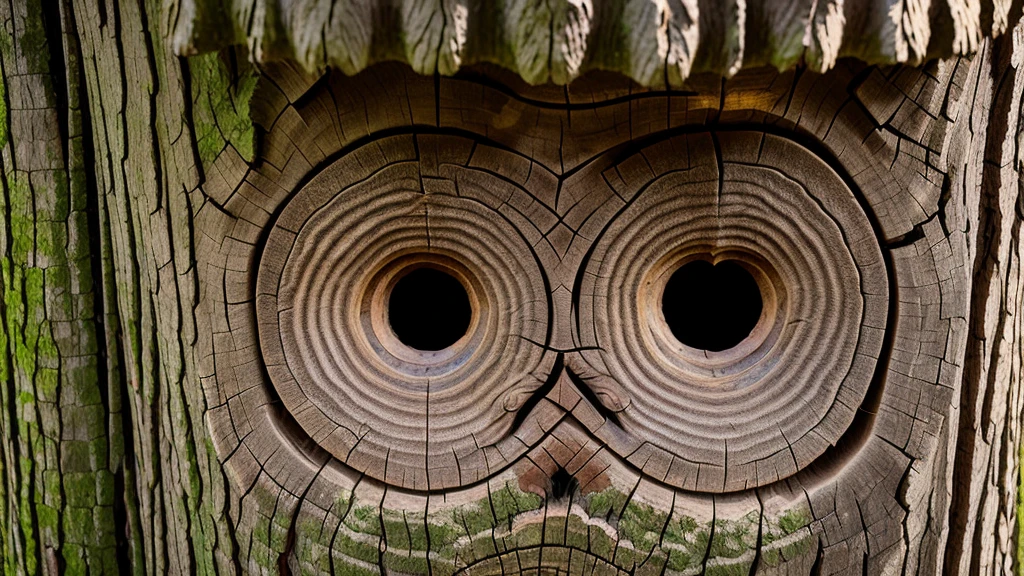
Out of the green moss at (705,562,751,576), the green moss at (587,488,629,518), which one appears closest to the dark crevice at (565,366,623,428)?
the green moss at (587,488,629,518)

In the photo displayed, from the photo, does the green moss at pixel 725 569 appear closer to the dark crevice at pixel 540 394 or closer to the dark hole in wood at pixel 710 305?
the dark crevice at pixel 540 394

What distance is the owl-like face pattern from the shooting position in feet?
5.20

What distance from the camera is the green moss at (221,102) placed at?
1.56 m

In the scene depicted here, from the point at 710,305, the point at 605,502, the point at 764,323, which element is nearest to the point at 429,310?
the point at 710,305

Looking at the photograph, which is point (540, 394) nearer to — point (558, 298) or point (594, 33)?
point (558, 298)

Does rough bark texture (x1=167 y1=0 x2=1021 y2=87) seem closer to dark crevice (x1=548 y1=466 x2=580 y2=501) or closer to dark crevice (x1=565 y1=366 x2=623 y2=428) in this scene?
dark crevice (x1=565 y1=366 x2=623 y2=428)

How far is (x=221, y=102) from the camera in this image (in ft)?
5.27

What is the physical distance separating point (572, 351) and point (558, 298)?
0.39 feet

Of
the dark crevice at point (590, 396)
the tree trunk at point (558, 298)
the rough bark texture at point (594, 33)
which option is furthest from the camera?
the dark crevice at point (590, 396)

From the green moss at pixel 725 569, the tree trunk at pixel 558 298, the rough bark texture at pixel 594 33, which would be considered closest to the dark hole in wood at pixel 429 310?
the tree trunk at pixel 558 298

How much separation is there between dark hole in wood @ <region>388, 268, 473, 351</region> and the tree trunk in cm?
67

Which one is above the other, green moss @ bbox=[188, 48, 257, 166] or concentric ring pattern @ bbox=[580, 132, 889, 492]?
green moss @ bbox=[188, 48, 257, 166]

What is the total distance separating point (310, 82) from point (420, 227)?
0.36 metres

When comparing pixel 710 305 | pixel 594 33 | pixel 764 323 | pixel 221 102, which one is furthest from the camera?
pixel 710 305
